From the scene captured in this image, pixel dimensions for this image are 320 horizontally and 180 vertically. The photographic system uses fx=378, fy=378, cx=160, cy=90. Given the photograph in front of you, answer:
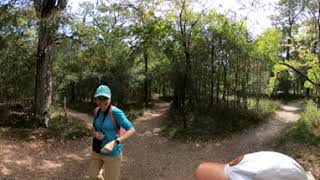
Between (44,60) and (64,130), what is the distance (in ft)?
7.39

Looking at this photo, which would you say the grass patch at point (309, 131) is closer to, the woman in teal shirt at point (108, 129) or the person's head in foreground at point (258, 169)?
the woman in teal shirt at point (108, 129)

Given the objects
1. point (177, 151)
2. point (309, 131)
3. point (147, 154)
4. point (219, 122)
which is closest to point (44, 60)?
point (147, 154)

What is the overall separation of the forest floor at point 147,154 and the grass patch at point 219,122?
396 millimetres

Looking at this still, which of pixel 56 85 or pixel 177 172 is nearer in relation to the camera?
pixel 177 172

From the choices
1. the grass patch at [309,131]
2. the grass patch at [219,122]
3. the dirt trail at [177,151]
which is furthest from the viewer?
the grass patch at [219,122]

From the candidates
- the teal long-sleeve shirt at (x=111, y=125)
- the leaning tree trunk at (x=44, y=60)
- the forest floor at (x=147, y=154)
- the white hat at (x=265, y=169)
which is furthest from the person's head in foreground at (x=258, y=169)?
the leaning tree trunk at (x=44, y=60)

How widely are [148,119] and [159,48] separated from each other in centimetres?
323

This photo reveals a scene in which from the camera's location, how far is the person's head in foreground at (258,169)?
1.15 meters

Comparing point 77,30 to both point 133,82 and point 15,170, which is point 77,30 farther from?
point 133,82

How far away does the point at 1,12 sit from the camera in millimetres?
10086

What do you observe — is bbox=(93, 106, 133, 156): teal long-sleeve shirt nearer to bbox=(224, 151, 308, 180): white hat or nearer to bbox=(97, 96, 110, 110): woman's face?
bbox=(97, 96, 110, 110): woman's face

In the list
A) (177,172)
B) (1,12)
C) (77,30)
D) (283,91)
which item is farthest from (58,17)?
(283,91)

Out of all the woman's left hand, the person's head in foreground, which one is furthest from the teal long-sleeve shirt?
the person's head in foreground

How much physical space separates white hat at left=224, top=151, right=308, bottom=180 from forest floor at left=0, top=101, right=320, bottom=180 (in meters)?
7.05
